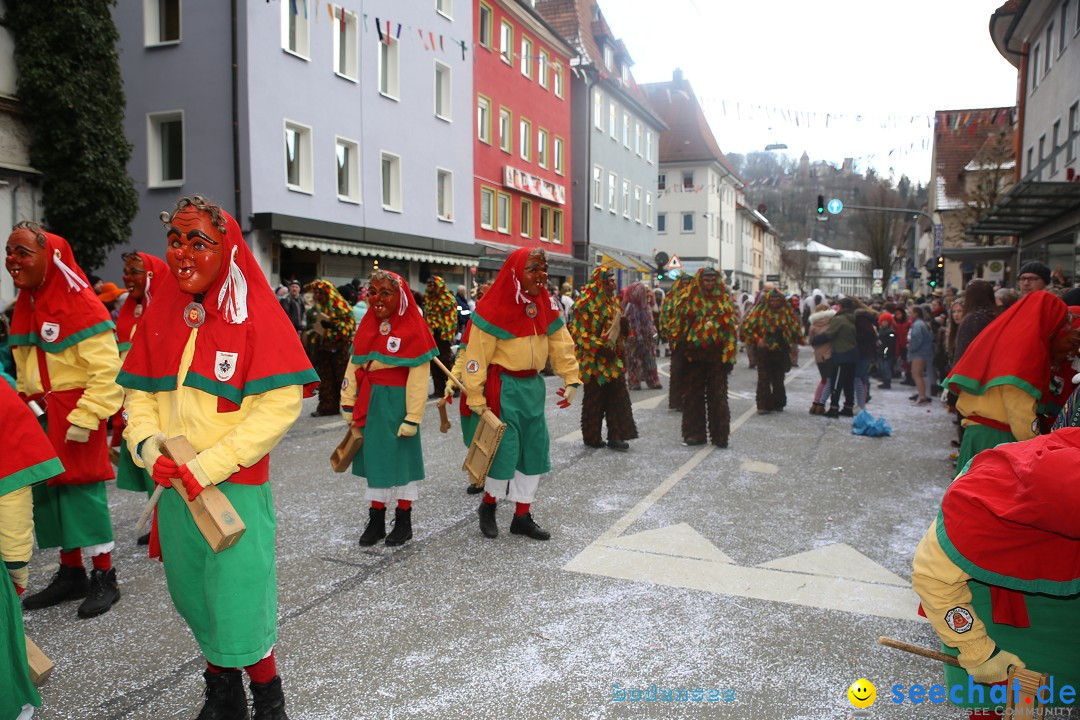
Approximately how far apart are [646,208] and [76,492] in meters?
44.0

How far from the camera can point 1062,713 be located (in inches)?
107

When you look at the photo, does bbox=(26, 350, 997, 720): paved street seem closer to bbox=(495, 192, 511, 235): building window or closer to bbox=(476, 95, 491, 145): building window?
bbox=(476, 95, 491, 145): building window

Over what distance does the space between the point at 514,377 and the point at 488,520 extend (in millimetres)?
1064

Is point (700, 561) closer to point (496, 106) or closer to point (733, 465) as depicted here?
point (733, 465)

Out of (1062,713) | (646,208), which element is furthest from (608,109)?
(1062,713)

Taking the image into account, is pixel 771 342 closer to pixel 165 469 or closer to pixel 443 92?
pixel 165 469

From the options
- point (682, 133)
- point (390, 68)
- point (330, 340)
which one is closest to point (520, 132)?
point (390, 68)

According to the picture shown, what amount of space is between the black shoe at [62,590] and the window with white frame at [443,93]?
2301 cm

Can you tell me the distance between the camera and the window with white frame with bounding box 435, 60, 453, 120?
2578cm

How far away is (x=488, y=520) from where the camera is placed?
228 inches

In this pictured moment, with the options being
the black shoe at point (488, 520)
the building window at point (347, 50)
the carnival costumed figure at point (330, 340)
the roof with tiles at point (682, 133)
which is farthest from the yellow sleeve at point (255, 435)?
the roof with tiles at point (682, 133)

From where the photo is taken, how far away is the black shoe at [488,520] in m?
5.77

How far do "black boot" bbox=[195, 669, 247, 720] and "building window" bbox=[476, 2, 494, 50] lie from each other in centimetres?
2715

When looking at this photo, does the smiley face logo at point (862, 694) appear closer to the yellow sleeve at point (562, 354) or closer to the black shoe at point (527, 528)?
the black shoe at point (527, 528)
